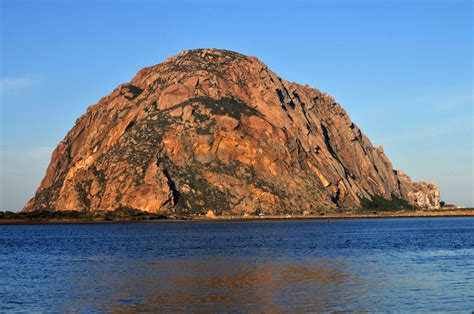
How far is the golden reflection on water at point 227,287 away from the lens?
4434 cm

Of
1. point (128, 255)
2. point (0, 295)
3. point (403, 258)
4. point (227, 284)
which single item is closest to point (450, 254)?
point (403, 258)

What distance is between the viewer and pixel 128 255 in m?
91.6

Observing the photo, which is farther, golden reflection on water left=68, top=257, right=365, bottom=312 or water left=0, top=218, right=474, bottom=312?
water left=0, top=218, right=474, bottom=312

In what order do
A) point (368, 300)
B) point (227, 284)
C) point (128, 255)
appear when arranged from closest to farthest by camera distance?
point (368, 300)
point (227, 284)
point (128, 255)

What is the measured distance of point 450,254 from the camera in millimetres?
80688

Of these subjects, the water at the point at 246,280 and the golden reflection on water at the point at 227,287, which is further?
the water at the point at 246,280

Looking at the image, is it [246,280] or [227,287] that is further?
[246,280]

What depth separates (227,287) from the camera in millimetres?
53469

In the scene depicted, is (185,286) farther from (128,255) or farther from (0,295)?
(128,255)

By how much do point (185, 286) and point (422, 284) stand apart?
18.9 metres

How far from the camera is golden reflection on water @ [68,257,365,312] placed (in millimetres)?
44344

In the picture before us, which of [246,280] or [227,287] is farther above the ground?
[246,280]

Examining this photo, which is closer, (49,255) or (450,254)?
(450,254)

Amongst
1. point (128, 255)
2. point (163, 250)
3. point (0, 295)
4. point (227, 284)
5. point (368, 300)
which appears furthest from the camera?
point (163, 250)
